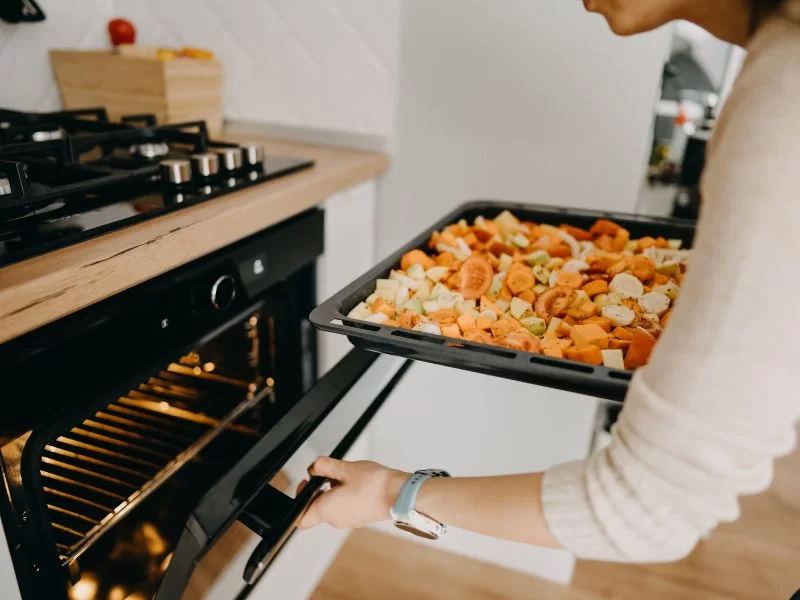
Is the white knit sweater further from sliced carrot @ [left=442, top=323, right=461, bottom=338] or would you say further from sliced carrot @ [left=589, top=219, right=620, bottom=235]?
sliced carrot @ [left=589, top=219, right=620, bottom=235]

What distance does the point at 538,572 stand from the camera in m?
1.54

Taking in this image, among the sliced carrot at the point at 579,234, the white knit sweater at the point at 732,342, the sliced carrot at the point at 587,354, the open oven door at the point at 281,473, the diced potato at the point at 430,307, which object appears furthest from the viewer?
the sliced carrot at the point at 579,234

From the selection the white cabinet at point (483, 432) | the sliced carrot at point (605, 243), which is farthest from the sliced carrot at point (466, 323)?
the white cabinet at point (483, 432)

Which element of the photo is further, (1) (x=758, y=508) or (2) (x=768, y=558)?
(1) (x=758, y=508)

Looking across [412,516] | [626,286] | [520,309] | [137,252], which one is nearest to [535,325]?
[520,309]

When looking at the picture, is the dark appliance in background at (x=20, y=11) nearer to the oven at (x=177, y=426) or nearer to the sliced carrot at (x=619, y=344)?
the oven at (x=177, y=426)

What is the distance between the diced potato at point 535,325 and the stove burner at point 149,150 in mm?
671

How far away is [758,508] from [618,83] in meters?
1.27

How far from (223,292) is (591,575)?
1185mm

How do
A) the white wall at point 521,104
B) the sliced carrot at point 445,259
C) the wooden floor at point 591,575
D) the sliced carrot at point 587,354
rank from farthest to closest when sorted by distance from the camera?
the wooden floor at point 591,575, the white wall at point 521,104, the sliced carrot at point 445,259, the sliced carrot at point 587,354

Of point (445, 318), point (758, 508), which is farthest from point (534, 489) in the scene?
point (758, 508)

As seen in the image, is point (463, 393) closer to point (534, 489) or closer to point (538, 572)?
point (538, 572)

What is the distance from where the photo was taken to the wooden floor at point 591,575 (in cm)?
147

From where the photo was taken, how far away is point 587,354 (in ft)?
2.09
